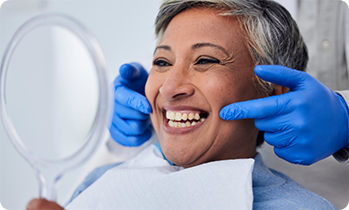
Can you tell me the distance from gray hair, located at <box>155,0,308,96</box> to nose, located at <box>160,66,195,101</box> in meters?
0.31

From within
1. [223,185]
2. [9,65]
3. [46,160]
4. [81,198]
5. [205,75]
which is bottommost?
[81,198]

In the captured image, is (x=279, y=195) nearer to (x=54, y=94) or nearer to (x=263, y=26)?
(x=263, y=26)

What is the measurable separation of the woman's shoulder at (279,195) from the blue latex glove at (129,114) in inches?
28.4

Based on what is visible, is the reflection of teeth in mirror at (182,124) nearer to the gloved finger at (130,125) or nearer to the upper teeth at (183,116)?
the upper teeth at (183,116)

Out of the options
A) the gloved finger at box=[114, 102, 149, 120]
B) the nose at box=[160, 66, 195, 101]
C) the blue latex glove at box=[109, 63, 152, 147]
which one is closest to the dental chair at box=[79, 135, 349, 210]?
the blue latex glove at box=[109, 63, 152, 147]

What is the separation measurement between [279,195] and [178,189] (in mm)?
419

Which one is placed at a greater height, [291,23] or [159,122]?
[291,23]

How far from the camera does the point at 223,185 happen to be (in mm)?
1044

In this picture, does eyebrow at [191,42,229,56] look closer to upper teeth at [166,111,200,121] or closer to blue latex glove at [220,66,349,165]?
blue latex glove at [220,66,349,165]

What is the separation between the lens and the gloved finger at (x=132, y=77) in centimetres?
172

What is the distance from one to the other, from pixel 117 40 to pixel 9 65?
7.21 feet

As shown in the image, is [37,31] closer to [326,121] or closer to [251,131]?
[251,131]

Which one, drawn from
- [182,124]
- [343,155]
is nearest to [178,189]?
[182,124]

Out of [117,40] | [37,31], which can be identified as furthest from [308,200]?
[117,40]
